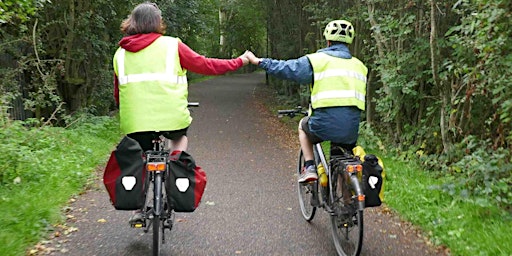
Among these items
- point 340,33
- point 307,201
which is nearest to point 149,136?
point 340,33

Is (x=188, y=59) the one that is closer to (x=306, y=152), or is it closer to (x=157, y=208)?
(x=157, y=208)

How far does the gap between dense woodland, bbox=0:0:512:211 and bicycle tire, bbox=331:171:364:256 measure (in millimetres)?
1725

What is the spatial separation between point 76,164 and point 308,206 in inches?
162

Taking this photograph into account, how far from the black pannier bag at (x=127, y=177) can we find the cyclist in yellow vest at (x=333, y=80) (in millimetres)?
1327

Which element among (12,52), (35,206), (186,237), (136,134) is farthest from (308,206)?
(12,52)

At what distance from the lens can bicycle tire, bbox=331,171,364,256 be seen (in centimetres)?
425

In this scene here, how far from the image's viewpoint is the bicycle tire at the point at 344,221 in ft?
13.9

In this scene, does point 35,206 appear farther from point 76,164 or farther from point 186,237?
point 76,164

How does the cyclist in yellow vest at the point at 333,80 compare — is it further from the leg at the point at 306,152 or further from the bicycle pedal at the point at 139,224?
the bicycle pedal at the point at 139,224

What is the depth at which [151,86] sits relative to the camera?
409 cm

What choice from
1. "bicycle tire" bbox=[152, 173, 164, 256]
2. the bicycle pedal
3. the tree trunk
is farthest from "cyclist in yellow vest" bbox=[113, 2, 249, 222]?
the tree trunk

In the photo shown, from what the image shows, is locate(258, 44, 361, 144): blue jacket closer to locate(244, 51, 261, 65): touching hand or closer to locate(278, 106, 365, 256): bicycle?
locate(244, 51, 261, 65): touching hand

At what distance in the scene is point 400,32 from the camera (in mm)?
8219

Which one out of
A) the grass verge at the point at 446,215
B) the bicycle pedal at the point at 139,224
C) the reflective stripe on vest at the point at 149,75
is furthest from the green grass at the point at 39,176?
the grass verge at the point at 446,215
